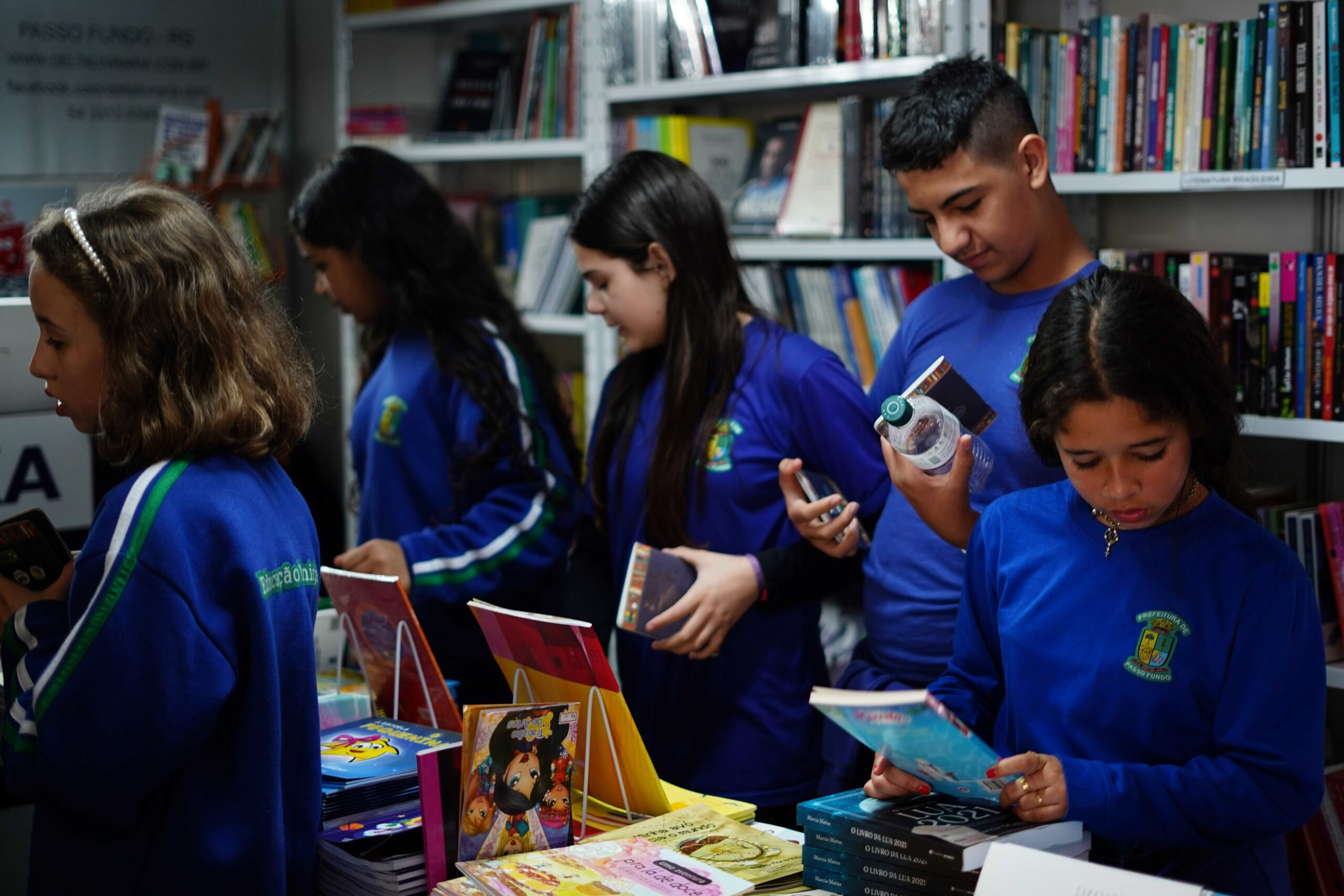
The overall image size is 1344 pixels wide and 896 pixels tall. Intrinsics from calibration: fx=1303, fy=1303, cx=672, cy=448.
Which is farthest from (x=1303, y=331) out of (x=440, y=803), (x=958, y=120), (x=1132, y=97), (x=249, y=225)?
(x=249, y=225)

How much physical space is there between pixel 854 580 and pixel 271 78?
3.24 meters

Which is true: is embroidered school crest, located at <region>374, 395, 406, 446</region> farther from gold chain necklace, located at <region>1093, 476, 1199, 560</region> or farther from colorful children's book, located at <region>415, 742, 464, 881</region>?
gold chain necklace, located at <region>1093, 476, 1199, 560</region>

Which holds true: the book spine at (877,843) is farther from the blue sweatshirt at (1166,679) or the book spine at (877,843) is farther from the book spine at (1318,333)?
the book spine at (1318,333)

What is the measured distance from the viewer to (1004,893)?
1120mm

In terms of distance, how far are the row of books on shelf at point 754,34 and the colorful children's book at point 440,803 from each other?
1753 millimetres

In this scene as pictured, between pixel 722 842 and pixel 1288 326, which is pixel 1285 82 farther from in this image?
pixel 722 842

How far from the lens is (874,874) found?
1.25m

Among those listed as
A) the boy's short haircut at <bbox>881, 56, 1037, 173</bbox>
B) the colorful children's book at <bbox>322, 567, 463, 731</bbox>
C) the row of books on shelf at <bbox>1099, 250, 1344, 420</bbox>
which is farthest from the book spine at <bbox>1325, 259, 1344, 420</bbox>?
the colorful children's book at <bbox>322, 567, 463, 731</bbox>

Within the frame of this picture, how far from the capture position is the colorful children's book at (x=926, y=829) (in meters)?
1.20

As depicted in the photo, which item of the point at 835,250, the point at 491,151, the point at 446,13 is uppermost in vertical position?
the point at 446,13

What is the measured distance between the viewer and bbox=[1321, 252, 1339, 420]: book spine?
80.0 inches

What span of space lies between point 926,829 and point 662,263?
1024 millimetres

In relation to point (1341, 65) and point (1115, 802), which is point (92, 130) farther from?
→ point (1115, 802)

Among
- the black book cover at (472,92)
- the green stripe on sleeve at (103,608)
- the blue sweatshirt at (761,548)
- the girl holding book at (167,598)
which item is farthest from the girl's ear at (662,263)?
the black book cover at (472,92)
